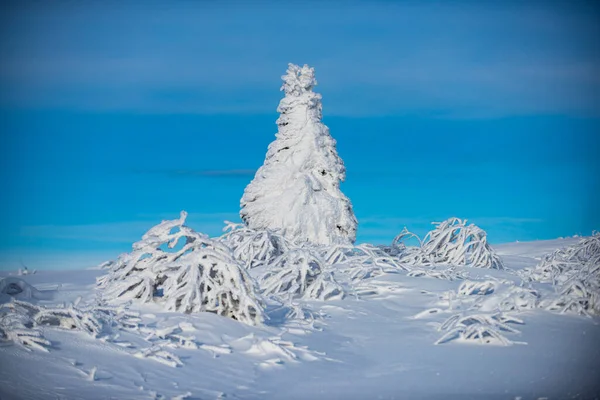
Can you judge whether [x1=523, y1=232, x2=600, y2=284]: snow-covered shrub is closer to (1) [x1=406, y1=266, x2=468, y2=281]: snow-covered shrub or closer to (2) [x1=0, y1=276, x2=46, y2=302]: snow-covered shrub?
Answer: (1) [x1=406, y1=266, x2=468, y2=281]: snow-covered shrub

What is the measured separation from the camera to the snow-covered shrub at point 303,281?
12.1 metres

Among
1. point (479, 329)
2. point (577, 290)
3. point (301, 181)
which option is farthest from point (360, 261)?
point (479, 329)

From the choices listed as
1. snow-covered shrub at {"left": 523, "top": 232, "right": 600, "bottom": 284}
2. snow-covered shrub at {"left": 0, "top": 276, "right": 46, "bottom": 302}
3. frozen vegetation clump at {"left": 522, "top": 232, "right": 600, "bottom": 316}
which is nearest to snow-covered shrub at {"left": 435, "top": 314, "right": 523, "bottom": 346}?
frozen vegetation clump at {"left": 522, "top": 232, "right": 600, "bottom": 316}

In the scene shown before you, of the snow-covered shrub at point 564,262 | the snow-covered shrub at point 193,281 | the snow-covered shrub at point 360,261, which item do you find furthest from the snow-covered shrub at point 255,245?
the snow-covered shrub at point 564,262

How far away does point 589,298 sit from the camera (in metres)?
10.6

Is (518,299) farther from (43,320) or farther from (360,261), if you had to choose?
(43,320)

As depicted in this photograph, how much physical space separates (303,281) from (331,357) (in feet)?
10.9

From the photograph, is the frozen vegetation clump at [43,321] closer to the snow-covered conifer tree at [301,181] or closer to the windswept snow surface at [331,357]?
the windswept snow surface at [331,357]

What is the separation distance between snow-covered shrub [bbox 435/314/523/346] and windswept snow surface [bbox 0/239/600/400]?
3cm

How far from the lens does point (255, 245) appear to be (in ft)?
49.0

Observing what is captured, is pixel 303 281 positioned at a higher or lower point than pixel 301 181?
lower

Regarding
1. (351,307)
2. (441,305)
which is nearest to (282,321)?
(351,307)

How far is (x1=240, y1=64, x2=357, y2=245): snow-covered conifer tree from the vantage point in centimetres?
1611

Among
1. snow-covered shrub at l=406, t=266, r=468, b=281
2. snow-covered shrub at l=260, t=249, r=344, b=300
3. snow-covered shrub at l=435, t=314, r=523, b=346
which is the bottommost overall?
snow-covered shrub at l=435, t=314, r=523, b=346
